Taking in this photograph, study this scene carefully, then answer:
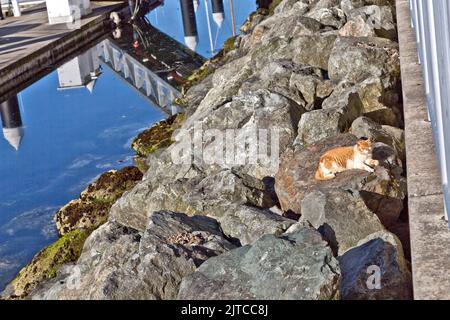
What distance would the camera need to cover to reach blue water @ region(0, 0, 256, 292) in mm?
11670

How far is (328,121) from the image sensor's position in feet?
29.9

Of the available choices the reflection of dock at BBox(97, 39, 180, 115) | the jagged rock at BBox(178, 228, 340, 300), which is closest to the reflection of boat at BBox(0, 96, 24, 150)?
the reflection of dock at BBox(97, 39, 180, 115)

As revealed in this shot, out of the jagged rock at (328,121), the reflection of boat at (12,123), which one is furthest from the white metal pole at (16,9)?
the jagged rock at (328,121)

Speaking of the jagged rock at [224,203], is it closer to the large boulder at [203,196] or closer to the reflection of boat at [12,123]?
the large boulder at [203,196]

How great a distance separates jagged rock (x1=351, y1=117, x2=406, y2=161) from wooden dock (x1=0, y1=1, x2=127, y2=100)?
42.7 feet

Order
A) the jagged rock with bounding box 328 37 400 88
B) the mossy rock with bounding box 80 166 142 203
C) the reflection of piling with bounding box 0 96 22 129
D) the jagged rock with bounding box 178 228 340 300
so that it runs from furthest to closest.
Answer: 1. the reflection of piling with bounding box 0 96 22 129
2. the mossy rock with bounding box 80 166 142 203
3. the jagged rock with bounding box 328 37 400 88
4. the jagged rock with bounding box 178 228 340 300

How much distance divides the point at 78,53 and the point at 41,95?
5.41 m

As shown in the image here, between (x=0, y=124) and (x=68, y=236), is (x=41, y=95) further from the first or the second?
(x=68, y=236)

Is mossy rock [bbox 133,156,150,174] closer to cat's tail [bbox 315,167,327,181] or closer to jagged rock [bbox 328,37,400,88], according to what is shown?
jagged rock [bbox 328,37,400,88]

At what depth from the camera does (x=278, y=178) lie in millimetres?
8180

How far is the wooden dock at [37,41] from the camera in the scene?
70.9ft

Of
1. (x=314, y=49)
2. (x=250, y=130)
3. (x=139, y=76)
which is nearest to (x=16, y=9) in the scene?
(x=139, y=76)

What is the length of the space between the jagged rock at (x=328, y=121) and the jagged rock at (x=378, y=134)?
320 millimetres
